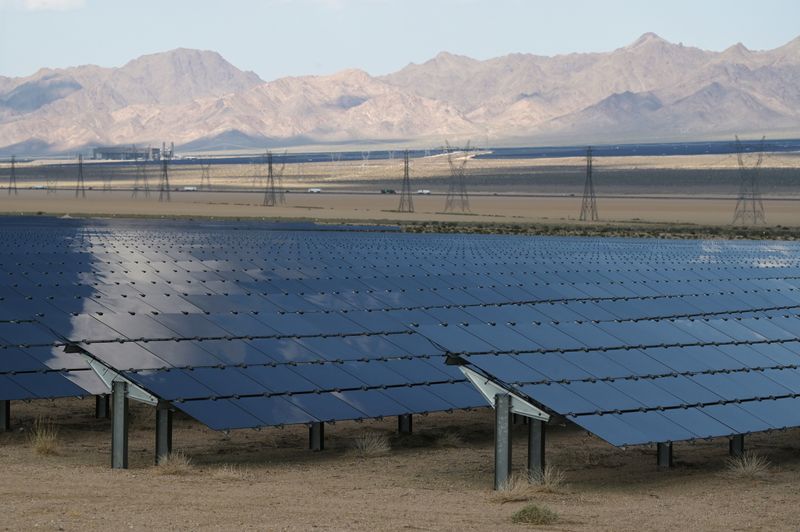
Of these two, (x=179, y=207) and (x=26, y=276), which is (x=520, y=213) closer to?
(x=179, y=207)

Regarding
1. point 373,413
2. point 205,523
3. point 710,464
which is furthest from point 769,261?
point 205,523

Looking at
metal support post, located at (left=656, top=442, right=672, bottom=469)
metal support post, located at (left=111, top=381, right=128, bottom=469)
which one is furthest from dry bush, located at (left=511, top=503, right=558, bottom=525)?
metal support post, located at (left=111, top=381, right=128, bottom=469)

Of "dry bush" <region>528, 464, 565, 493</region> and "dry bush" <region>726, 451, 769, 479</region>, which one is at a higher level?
"dry bush" <region>528, 464, 565, 493</region>

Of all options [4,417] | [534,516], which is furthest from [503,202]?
[534,516]

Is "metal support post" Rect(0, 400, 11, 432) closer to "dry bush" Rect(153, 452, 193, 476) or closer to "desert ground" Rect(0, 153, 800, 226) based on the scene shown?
"dry bush" Rect(153, 452, 193, 476)

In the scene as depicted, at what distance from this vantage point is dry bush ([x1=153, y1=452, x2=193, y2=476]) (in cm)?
1948

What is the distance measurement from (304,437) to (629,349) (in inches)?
249

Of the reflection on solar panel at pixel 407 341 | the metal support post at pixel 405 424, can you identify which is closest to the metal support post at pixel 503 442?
the reflection on solar panel at pixel 407 341

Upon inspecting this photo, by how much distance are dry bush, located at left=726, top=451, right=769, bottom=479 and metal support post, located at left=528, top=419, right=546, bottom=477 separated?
3682 mm

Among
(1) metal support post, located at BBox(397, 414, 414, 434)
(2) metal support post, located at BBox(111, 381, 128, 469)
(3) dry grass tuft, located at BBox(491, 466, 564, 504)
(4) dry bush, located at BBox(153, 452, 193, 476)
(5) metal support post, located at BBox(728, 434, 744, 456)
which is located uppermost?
(2) metal support post, located at BBox(111, 381, 128, 469)

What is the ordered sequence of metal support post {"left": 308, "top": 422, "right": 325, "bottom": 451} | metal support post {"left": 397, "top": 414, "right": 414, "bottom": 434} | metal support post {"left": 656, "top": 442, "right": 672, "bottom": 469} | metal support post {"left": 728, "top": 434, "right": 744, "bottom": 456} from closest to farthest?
1. metal support post {"left": 656, "top": 442, "right": 672, "bottom": 469}
2. metal support post {"left": 728, "top": 434, "right": 744, "bottom": 456}
3. metal support post {"left": 308, "top": 422, "right": 325, "bottom": 451}
4. metal support post {"left": 397, "top": 414, "right": 414, "bottom": 434}

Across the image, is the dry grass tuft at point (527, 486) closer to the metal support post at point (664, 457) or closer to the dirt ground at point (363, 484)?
the dirt ground at point (363, 484)

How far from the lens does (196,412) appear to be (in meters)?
19.6

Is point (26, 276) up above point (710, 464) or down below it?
above
